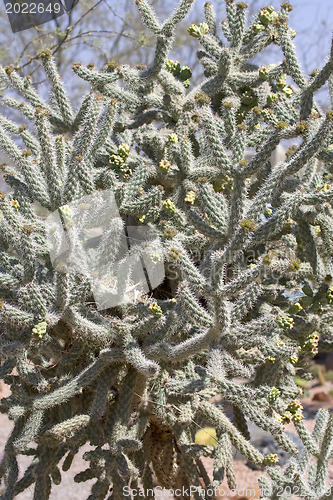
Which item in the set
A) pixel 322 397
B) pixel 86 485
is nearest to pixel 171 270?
pixel 86 485

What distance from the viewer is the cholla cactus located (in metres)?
2.27

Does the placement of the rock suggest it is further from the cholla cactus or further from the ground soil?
the cholla cactus

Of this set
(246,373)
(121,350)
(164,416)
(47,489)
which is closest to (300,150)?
(246,373)

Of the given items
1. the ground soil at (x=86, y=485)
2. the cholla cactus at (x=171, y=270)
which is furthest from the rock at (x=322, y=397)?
the cholla cactus at (x=171, y=270)

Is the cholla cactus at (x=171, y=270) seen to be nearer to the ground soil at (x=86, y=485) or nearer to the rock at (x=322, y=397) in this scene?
the ground soil at (x=86, y=485)

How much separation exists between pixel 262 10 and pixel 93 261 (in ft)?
Answer: 6.24

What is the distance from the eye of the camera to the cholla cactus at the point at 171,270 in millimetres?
2273

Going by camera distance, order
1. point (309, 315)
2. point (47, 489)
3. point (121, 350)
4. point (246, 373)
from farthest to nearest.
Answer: point (309, 315) → point (47, 489) → point (121, 350) → point (246, 373)

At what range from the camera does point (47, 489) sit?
2885 mm

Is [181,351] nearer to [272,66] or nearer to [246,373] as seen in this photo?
[246,373]

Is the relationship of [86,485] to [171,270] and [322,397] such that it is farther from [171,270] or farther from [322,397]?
[322,397]

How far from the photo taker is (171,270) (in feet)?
9.49

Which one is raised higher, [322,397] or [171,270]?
[171,270]

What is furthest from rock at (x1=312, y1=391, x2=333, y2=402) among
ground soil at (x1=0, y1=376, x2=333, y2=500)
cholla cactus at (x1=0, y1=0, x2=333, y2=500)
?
cholla cactus at (x1=0, y1=0, x2=333, y2=500)
